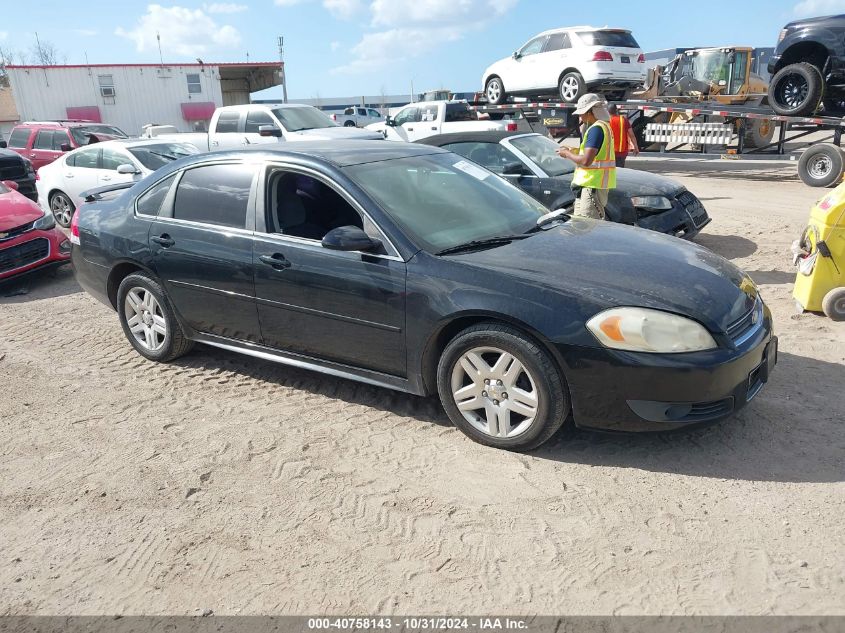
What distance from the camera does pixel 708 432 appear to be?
3850mm

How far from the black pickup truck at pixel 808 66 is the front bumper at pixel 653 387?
11272mm

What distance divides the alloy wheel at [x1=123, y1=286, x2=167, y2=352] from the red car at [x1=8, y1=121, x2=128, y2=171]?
1296 cm

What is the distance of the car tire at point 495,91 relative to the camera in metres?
18.8

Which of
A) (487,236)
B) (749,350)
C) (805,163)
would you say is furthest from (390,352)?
(805,163)

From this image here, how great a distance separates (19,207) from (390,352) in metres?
6.38

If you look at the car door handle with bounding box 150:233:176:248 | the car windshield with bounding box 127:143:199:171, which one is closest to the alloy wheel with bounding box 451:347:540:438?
the car door handle with bounding box 150:233:176:248

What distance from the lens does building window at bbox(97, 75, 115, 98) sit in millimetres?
28875

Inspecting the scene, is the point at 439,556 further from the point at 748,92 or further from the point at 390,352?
the point at 748,92

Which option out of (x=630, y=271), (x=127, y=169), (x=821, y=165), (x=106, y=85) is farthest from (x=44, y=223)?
(x=106, y=85)

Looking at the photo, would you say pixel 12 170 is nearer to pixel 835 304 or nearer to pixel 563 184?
pixel 563 184

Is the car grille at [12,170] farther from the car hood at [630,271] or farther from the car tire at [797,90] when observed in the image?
the car tire at [797,90]

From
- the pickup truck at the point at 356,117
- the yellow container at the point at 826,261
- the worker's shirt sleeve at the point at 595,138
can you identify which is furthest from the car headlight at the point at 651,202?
the pickup truck at the point at 356,117

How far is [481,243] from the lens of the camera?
402cm

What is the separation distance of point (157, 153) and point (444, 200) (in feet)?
27.6
